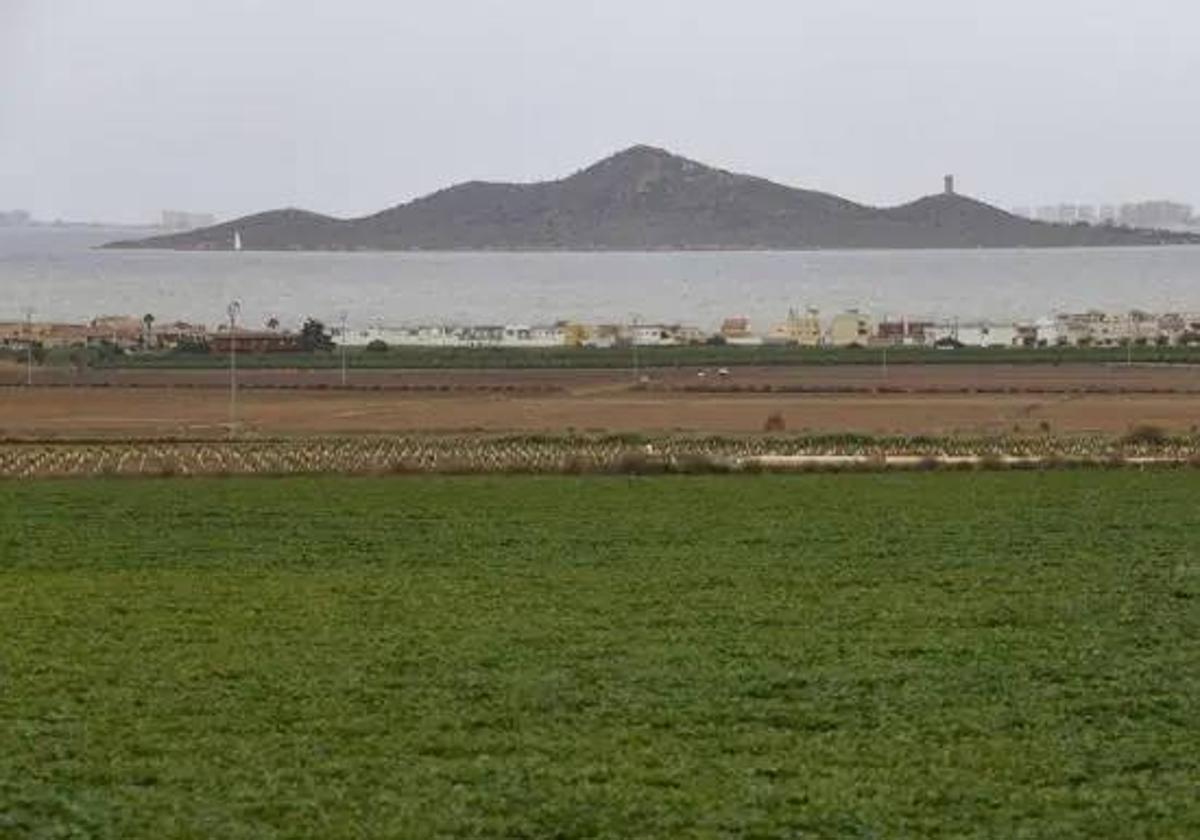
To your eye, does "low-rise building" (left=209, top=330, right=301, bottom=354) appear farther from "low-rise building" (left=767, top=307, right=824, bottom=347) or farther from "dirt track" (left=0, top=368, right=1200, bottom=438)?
"low-rise building" (left=767, top=307, right=824, bottom=347)

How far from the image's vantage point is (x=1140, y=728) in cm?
1131

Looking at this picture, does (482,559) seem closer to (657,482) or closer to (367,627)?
(367,627)

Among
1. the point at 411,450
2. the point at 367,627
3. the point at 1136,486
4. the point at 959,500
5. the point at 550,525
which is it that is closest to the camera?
the point at 367,627

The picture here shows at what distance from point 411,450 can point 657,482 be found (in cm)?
805

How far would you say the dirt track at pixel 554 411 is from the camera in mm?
42562

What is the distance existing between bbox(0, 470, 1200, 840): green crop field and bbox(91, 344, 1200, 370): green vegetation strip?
42992mm

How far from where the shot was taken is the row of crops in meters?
31.7

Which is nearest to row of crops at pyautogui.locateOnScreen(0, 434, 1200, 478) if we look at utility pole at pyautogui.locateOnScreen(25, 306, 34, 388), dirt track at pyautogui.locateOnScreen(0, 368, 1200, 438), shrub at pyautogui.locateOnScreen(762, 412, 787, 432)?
shrub at pyautogui.locateOnScreen(762, 412, 787, 432)

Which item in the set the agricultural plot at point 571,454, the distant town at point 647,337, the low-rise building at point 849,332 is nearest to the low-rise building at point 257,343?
the distant town at point 647,337

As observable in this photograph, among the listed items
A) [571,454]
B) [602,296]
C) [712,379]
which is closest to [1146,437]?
[571,454]

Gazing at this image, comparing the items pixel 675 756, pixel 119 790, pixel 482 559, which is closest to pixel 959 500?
pixel 482 559

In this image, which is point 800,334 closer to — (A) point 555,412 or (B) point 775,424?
(A) point 555,412

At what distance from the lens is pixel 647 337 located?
80875 millimetres

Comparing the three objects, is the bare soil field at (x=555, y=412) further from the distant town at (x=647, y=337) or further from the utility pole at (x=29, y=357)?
the distant town at (x=647, y=337)
